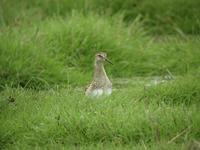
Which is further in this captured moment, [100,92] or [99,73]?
[99,73]

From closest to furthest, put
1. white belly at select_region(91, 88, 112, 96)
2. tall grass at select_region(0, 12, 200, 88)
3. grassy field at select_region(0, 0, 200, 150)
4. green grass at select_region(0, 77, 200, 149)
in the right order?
green grass at select_region(0, 77, 200, 149) → grassy field at select_region(0, 0, 200, 150) → white belly at select_region(91, 88, 112, 96) → tall grass at select_region(0, 12, 200, 88)

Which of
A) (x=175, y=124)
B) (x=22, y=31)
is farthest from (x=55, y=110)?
(x=22, y=31)

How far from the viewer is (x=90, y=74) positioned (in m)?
10.6

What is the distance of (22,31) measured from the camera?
1113 centimetres

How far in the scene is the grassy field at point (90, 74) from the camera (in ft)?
24.1

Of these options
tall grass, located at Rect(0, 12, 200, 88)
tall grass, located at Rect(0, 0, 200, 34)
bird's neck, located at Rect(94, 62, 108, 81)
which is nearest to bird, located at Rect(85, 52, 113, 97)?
bird's neck, located at Rect(94, 62, 108, 81)

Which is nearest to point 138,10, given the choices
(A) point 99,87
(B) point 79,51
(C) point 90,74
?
(B) point 79,51

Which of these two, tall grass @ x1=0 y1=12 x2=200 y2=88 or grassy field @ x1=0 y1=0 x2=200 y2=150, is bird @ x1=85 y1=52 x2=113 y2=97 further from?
tall grass @ x1=0 y1=12 x2=200 y2=88

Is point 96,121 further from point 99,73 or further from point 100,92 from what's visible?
point 99,73

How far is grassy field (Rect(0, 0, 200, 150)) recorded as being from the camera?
7.36 meters

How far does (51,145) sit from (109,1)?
6.25 meters

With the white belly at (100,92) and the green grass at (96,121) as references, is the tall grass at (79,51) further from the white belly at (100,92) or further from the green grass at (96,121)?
the green grass at (96,121)

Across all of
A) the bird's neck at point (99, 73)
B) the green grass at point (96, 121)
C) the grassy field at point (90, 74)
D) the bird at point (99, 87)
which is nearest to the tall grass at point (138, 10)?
the grassy field at point (90, 74)

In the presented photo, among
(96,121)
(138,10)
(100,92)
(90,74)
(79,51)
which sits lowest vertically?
(96,121)
